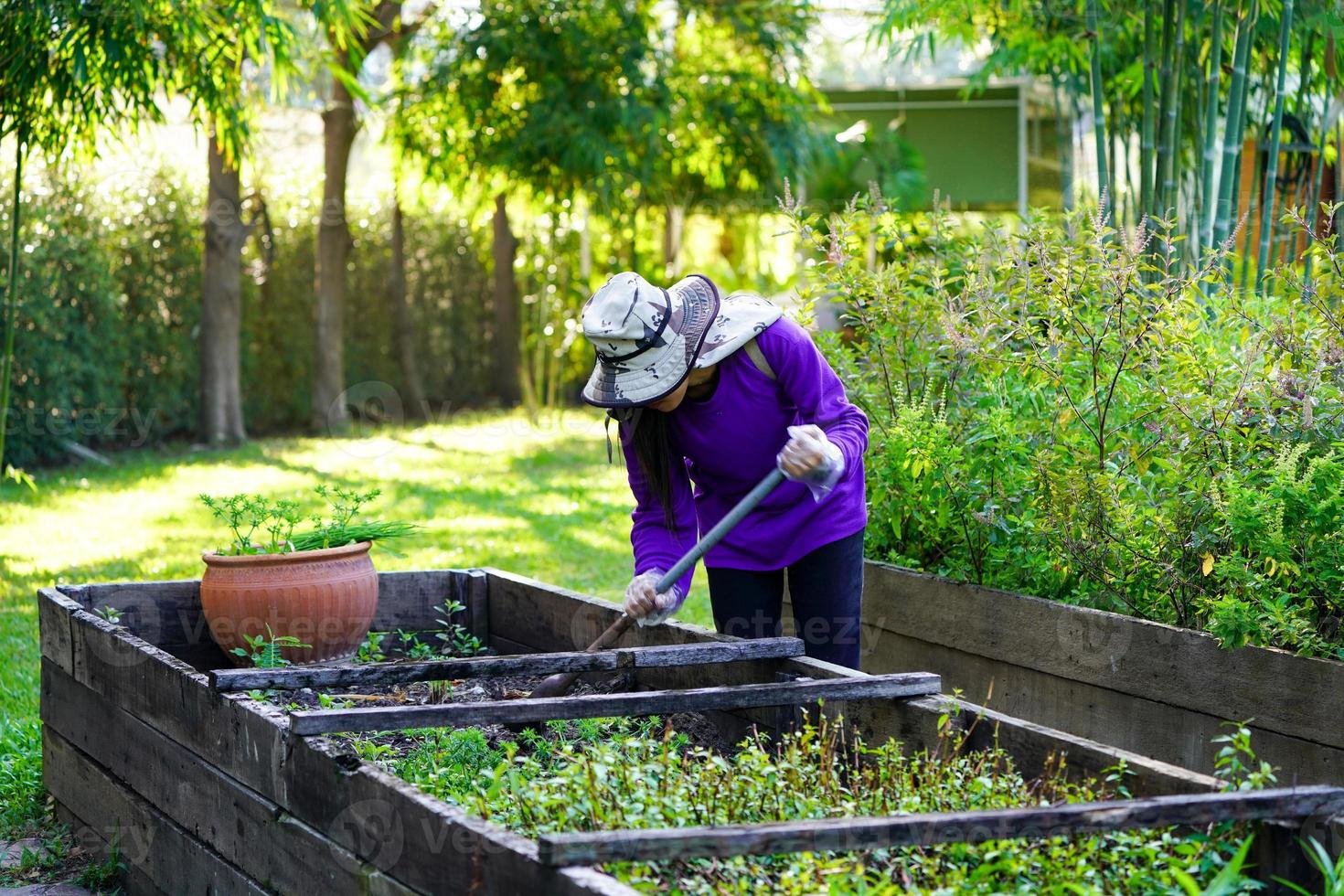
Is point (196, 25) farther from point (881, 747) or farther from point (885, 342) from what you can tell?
point (881, 747)

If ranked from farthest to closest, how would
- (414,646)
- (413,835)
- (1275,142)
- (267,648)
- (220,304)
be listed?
1. (220,304)
2. (1275,142)
3. (414,646)
4. (267,648)
5. (413,835)

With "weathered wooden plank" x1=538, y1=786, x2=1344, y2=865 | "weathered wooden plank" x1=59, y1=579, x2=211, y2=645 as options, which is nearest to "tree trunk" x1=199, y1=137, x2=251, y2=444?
"weathered wooden plank" x1=59, y1=579, x2=211, y2=645

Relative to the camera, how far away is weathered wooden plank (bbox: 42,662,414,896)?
2605 millimetres

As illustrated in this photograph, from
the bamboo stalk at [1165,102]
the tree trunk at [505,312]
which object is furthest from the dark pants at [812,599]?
the tree trunk at [505,312]

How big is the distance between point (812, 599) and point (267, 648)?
4.97 feet

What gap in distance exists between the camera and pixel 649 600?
338cm

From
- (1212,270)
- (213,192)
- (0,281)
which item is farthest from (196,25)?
(213,192)

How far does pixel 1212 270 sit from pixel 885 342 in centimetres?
109

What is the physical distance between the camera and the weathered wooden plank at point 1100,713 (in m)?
3.18

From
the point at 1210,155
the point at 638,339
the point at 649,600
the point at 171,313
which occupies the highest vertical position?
the point at 1210,155

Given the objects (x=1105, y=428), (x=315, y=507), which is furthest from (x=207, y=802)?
(x=315, y=507)

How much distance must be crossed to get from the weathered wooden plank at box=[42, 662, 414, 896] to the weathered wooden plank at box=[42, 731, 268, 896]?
25mm

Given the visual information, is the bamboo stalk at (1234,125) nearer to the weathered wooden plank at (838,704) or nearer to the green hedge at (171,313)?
the weathered wooden plank at (838,704)

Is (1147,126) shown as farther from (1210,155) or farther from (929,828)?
(929,828)
